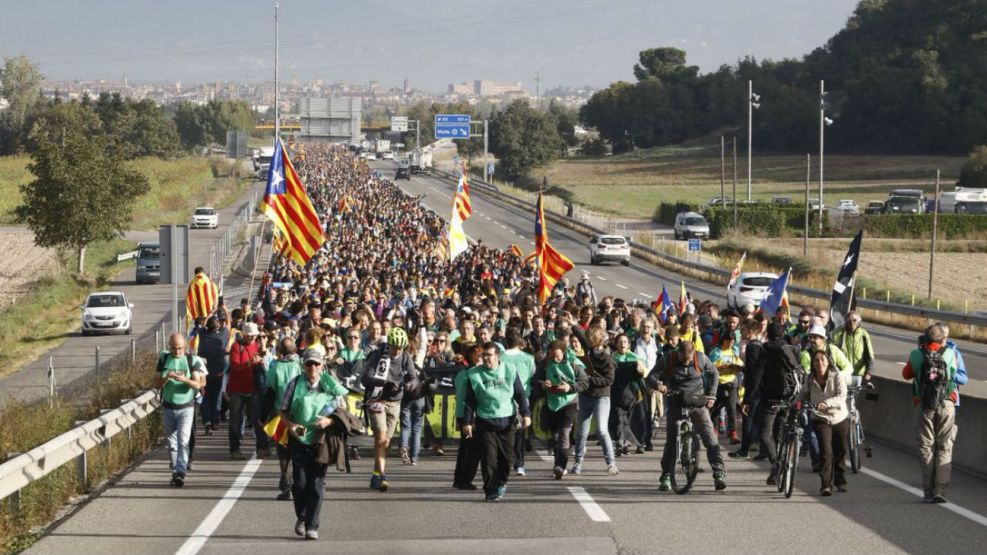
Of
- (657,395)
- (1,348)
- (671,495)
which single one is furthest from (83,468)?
(1,348)

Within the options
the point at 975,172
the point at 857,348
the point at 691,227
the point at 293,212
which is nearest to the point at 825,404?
the point at 857,348

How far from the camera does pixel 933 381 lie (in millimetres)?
13117

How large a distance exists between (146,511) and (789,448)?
5743 millimetres

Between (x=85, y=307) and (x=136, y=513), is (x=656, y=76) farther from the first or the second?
(x=136, y=513)

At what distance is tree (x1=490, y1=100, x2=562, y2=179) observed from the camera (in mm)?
118562

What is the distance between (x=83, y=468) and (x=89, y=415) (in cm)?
441

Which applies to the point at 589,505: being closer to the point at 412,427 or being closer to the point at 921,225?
the point at 412,427

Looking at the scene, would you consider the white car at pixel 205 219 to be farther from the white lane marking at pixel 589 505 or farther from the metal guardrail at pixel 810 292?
the white lane marking at pixel 589 505

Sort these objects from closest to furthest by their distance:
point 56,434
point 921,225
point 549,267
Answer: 1. point 56,434
2. point 549,267
3. point 921,225

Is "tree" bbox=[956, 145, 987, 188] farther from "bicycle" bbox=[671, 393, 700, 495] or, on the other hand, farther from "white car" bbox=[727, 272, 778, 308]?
"bicycle" bbox=[671, 393, 700, 495]

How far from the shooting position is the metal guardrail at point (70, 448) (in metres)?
11.9

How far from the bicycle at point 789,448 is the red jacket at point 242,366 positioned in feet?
20.5

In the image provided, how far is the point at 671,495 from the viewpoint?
13.9 metres

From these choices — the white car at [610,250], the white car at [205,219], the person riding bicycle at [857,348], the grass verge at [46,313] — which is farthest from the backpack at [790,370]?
the white car at [205,219]
